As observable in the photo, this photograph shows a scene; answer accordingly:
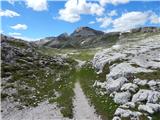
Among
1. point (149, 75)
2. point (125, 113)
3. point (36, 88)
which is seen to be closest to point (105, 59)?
point (36, 88)

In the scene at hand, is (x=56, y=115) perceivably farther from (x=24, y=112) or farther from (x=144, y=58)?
(x=144, y=58)

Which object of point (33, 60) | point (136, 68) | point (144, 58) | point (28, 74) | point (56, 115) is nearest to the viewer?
point (56, 115)

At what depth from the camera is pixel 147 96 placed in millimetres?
35062

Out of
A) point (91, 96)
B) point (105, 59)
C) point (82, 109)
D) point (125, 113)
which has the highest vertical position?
point (105, 59)

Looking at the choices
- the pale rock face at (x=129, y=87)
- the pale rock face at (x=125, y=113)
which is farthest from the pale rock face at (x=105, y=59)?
the pale rock face at (x=125, y=113)

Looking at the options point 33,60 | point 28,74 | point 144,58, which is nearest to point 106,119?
point 144,58

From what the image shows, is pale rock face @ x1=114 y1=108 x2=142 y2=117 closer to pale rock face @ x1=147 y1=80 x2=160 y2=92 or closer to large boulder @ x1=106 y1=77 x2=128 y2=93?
pale rock face @ x1=147 y1=80 x2=160 y2=92

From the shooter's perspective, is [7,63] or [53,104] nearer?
[53,104]

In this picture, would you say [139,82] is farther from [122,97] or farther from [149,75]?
[122,97]

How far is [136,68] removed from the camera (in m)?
50.5

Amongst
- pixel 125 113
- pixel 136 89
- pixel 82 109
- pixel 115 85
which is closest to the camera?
pixel 125 113

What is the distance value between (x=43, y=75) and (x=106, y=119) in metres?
37.4

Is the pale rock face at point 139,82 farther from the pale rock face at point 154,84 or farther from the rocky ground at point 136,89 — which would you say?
the pale rock face at point 154,84

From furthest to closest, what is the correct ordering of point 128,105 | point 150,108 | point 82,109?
point 82,109, point 128,105, point 150,108
